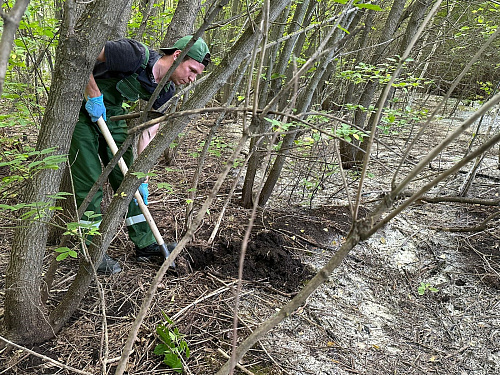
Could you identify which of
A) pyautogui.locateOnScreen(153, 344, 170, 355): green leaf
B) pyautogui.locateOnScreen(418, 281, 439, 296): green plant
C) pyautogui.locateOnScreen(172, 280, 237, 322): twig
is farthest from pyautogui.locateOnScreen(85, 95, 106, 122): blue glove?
pyautogui.locateOnScreen(418, 281, 439, 296): green plant

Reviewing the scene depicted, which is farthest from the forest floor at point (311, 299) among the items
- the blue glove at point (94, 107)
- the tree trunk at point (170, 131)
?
the blue glove at point (94, 107)

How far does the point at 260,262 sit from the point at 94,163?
153cm

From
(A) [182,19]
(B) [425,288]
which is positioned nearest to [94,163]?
(A) [182,19]

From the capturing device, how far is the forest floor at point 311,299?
2.06m

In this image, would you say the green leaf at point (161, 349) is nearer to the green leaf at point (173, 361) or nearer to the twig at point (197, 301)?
the green leaf at point (173, 361)

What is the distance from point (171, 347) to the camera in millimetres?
1951

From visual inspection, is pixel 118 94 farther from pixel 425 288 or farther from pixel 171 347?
pixel 425 288

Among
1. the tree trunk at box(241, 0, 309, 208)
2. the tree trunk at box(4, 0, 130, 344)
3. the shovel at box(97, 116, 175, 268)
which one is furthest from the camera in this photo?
the tree trunk at box(241, 0, 309, 208)

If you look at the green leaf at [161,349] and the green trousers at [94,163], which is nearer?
the green leaf at [161,349]

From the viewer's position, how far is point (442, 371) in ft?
7.13

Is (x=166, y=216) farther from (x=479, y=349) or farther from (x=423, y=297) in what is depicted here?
(x=479, y=349)

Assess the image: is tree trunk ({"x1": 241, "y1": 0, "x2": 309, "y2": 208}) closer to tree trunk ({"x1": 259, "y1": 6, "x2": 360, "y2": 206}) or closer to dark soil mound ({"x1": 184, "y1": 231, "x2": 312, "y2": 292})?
tree trunk ({"x1": 259, "y1": 6, "x2": 360, "y2": 206})

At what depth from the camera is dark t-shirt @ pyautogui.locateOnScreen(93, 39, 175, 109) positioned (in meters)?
2.41

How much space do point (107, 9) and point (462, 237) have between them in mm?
3393
